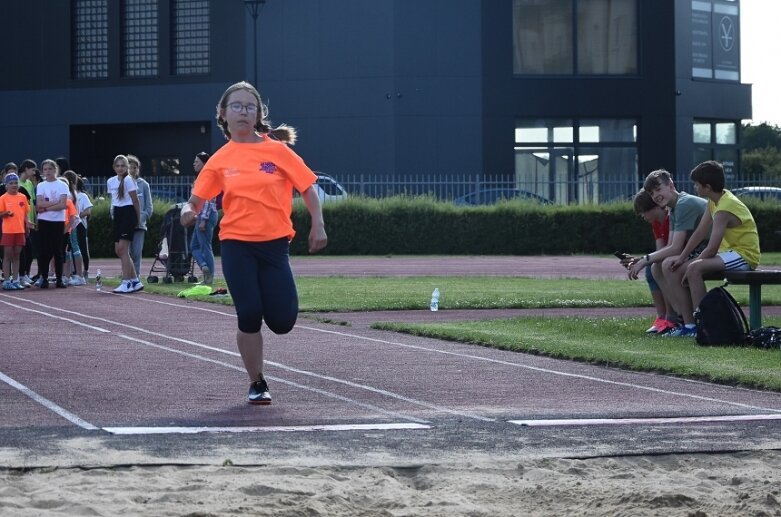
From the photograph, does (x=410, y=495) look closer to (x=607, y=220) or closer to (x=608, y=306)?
(x=608, y=306)

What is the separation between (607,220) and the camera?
35906 millimetres

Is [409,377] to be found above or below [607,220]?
below

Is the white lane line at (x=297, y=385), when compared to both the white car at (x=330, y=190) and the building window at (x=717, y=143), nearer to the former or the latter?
the white car at (x=330, y=190)

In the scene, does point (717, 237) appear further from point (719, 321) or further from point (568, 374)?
point (568, 374)

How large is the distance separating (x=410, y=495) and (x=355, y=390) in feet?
11.2

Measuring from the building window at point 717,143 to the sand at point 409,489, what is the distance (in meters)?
45.7

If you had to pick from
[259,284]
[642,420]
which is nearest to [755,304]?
[642,420]

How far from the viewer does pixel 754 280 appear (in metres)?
11.7

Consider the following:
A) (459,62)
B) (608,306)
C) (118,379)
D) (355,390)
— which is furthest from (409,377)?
(459,62)

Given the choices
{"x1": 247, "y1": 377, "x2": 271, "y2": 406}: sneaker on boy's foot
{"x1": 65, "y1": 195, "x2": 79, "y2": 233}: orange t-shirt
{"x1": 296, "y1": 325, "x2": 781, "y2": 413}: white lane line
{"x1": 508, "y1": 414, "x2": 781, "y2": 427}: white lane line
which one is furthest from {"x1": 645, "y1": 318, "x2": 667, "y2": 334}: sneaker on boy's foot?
{"x1": 65, "y1": 195, "x2": 79, "y2": 233}: orange t-shirt

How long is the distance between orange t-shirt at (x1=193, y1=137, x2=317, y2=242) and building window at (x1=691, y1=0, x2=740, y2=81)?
45606mm

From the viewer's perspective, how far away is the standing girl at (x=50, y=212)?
19.8 meters

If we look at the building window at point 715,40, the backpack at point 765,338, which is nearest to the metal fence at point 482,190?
the building window at point 715,40

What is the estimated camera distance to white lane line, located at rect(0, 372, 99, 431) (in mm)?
7422
